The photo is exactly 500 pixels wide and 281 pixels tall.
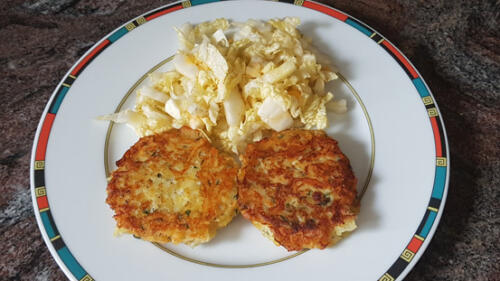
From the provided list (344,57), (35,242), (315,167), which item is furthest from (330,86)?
(35,242)

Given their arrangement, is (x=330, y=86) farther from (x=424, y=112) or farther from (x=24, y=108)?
(x=24, y=108)

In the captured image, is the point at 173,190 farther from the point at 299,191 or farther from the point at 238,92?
the point at 238,92

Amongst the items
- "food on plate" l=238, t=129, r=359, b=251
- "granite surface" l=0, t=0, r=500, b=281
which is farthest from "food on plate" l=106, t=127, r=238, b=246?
"granite surface" l=0, t=0, r=500, b=281

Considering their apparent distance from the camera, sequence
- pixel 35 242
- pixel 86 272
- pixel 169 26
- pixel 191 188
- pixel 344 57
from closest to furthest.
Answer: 1. pixel 86 272
2. pixel 191 188
3. pixel 35 242
4. pixel 344 57
5. pixel 169 26

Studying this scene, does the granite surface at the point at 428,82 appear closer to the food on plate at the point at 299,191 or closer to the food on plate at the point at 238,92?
the food on plate at the point at 299,191

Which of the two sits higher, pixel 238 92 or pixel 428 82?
pixel 238 92

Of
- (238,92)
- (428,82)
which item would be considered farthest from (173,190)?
(428,82)

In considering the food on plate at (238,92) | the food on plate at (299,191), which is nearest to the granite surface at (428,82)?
the food on plate at (299,191)
